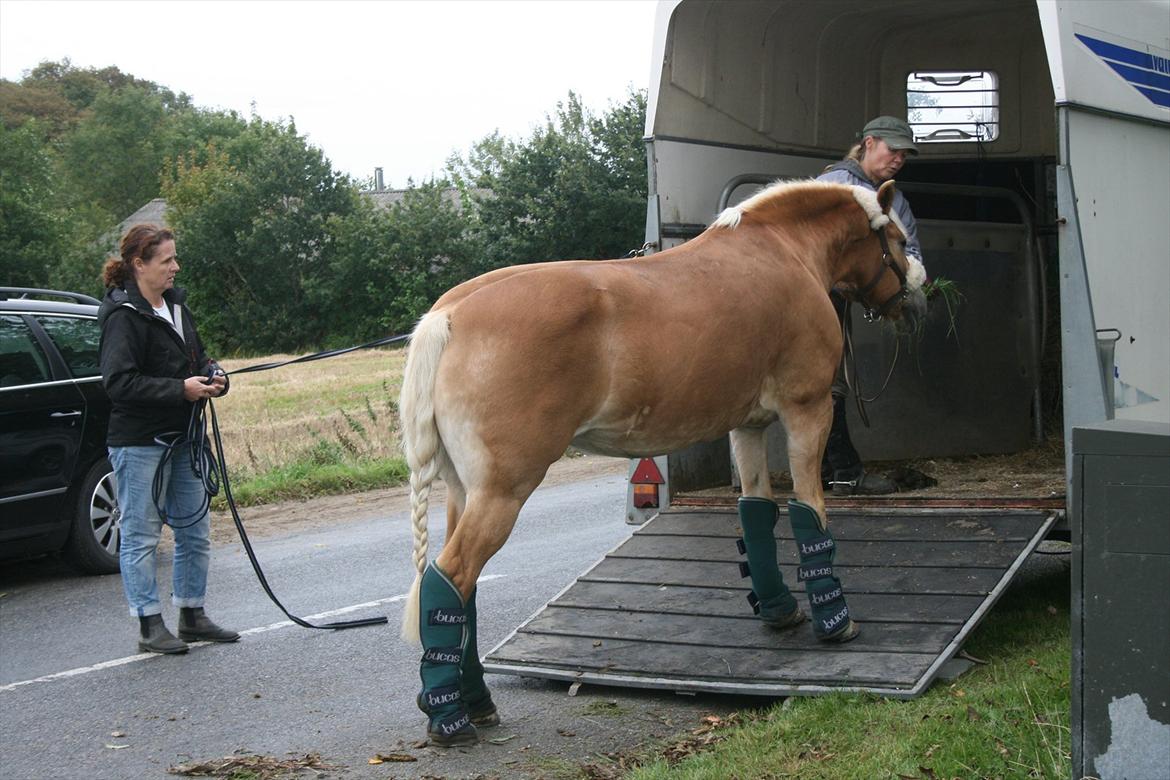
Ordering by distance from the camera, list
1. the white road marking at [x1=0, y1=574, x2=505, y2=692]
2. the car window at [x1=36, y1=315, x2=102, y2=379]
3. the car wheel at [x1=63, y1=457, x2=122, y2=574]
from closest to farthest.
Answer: the white road marking at [x1=0, y1=574, x2=505, y2=692] < the car wheel at [x1=63, y1=457, x2=122, y2=574] < the car window at [x1=36, y1=315, x2=102, y2=379]

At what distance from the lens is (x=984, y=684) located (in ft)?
16.1

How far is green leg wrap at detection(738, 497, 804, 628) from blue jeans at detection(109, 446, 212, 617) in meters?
2.92

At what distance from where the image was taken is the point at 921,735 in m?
4.27

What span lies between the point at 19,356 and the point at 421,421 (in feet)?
16.0

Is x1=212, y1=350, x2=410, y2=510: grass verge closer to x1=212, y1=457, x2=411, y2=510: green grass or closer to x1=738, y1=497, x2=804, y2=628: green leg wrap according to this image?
x1=212, y1=457, x2=411, y2=510: green grass

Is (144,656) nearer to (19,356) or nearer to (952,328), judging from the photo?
(19,356)

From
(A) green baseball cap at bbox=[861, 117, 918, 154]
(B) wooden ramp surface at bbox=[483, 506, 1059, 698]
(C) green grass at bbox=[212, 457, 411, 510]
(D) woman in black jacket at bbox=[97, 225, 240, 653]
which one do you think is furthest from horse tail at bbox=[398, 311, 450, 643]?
(C) green grass at bbox=[212, 457, 411, 510]

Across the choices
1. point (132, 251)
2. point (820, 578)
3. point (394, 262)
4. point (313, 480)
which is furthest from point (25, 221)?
point (820, 578)

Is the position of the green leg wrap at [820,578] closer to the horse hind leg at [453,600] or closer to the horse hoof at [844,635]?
the horse hoof at [844,635]

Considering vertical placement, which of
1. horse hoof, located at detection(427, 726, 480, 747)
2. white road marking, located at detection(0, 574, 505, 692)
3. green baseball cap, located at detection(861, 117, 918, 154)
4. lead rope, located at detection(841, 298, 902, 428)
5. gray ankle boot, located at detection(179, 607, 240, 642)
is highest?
green baseball cap, located at detection(861, 117, 918, 154)

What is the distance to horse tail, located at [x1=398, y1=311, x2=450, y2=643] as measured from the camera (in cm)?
471

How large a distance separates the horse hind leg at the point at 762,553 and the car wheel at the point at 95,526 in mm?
4706

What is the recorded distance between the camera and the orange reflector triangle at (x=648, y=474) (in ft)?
23.0

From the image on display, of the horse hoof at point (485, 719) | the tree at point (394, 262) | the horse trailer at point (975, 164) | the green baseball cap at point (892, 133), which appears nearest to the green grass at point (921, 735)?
the horse hoof at point (485, 719)
